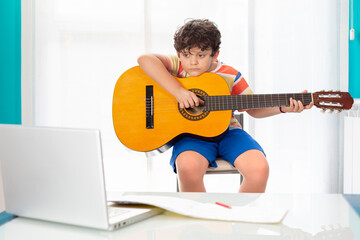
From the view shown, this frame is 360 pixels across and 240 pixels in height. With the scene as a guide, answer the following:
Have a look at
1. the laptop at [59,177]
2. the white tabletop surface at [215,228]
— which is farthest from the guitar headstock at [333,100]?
the laptop at [59,177]

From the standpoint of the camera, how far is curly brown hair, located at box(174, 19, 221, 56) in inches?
71.7

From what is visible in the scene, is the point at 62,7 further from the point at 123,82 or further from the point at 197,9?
the point at 123,82

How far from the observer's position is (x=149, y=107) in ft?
5.97

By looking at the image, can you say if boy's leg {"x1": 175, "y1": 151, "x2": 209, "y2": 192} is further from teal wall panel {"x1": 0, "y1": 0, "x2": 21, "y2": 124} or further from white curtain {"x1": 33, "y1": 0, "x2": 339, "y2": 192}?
teal wall panel {"x1": 0, "y1": 0, "x2": 21, "y2": 124}

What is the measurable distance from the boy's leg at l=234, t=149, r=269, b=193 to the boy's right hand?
1.05ft

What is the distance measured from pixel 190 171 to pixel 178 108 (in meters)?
0.33

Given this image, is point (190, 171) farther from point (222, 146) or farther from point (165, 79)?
point (165, 79)

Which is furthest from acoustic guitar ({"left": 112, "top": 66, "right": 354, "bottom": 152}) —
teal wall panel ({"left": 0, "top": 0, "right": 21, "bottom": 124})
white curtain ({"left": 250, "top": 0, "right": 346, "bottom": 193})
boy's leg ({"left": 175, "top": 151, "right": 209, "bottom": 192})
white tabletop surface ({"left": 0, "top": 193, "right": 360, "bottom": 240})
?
teal wall panel ({"left": 0, "top": 0, "right": 21, "bottom": 124})

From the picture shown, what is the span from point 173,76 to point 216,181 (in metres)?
1.56

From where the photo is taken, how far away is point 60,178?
77 centimetres

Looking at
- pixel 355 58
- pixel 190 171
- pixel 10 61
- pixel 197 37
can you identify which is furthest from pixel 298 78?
pixel 10 61

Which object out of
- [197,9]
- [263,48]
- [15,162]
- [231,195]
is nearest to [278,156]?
[263,48]

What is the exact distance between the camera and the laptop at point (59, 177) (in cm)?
73

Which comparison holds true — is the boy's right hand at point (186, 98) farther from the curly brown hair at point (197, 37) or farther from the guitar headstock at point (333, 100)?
the guitar headstock at point (333, 100)
